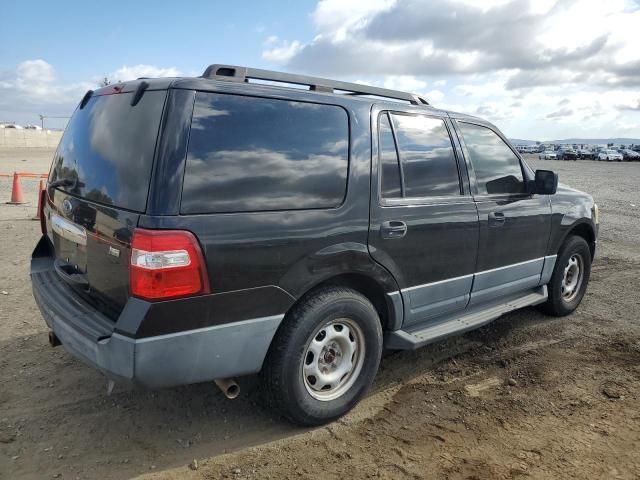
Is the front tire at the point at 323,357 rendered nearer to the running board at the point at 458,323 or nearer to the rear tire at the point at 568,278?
the running board at the point at 458,323

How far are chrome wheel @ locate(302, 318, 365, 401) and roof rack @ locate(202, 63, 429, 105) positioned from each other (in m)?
1.47

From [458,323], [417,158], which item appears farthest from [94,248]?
[458,323]

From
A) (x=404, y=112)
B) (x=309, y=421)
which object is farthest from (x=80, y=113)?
(x=309, y=421)

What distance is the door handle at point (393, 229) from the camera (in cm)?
321

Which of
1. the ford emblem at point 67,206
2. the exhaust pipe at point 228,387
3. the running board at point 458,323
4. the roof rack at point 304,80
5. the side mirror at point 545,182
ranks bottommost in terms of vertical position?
the exhaust pipe at point 228,387

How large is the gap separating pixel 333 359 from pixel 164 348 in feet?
3.74

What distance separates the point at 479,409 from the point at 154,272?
2.27 metres

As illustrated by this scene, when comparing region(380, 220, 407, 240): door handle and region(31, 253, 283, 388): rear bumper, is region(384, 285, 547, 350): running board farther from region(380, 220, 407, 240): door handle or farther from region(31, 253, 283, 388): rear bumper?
region(31, 253, 283, 388): rear bumper

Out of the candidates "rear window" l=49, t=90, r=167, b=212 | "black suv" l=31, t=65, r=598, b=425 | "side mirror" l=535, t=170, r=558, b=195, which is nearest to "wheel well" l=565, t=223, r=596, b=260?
"side mirror" l=535, t=170, r=558, b=195

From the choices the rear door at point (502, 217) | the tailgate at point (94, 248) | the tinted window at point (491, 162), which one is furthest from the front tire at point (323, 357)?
the tinted window at point (491, 162)

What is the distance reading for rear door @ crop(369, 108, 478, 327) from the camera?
3271 millimetres

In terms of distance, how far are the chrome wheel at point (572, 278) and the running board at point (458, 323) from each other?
0.54m

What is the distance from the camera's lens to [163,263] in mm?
2404

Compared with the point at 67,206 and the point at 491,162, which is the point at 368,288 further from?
the point at 67,206
